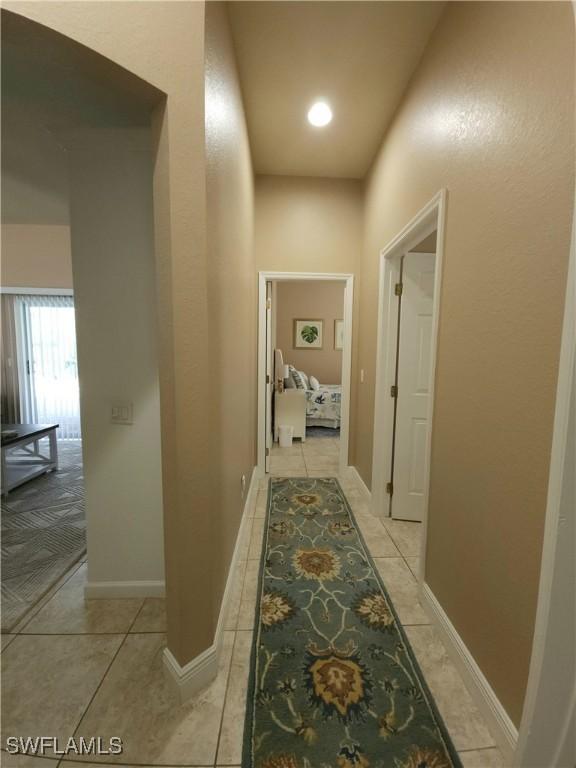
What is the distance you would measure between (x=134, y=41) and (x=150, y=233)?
0.69 metres

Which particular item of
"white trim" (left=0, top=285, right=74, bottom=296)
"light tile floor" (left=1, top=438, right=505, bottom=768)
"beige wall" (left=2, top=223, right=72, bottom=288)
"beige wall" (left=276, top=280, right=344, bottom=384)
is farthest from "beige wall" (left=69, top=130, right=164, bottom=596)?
"beige wall" (left=276, top=280, right=344, bottom=384)

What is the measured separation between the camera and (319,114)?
2.17 meters

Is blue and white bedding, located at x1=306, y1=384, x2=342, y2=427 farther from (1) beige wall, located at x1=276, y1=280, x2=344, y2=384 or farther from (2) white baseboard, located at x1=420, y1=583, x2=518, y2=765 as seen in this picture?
(2) white baseboard, located at x1=420, y1=583, x2=518, y2=765

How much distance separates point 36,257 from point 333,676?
5.26 meters

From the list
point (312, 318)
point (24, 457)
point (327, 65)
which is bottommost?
point (24, 457)

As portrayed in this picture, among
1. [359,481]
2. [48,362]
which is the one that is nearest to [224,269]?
[359,481]

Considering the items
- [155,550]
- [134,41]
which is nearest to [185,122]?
[134,41]

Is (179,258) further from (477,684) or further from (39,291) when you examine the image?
(39,291)

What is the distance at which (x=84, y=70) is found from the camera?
3.01 ft

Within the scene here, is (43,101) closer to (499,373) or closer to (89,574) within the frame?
(499,373)

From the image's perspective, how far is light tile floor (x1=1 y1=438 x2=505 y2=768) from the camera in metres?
1.06

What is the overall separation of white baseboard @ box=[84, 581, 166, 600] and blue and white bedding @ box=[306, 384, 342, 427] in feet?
12.1

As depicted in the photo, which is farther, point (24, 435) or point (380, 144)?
point (24, 435)

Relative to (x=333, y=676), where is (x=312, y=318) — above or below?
above
